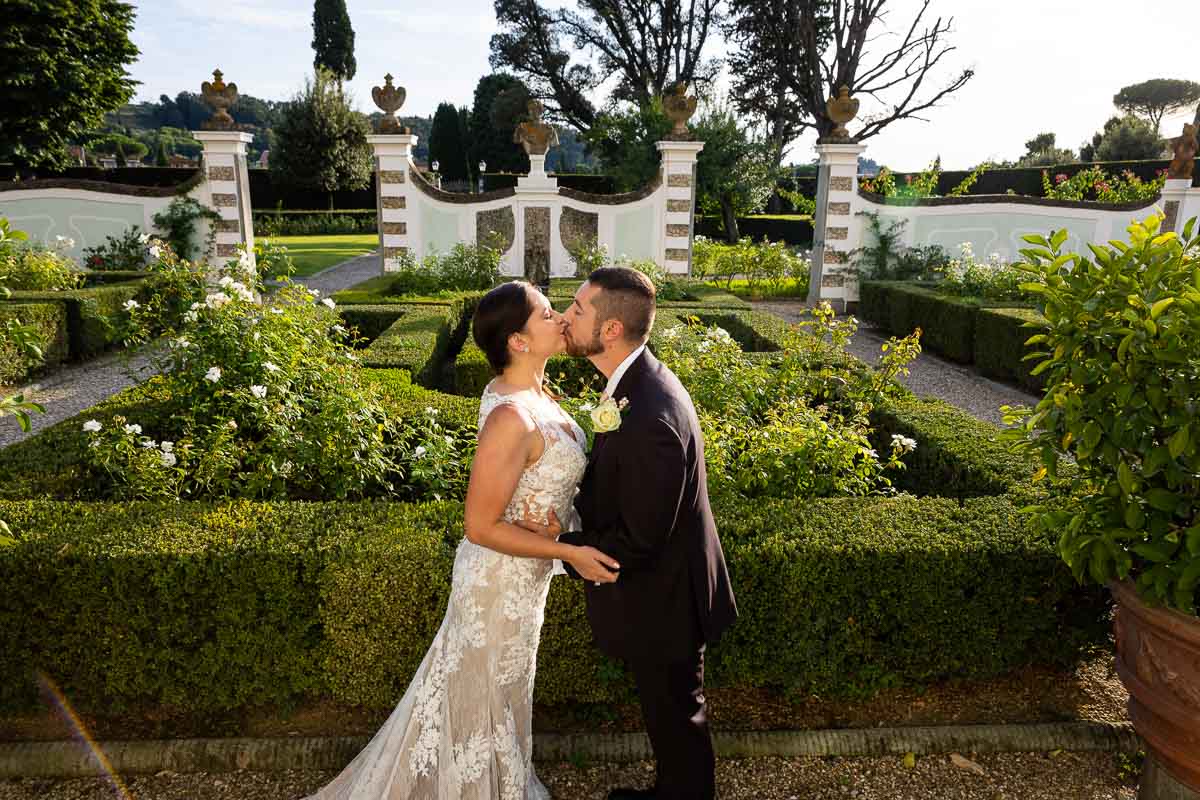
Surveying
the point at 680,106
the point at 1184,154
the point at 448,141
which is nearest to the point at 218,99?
the point at 680,106

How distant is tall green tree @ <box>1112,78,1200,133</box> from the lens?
206 feet

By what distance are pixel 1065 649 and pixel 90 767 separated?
407cm

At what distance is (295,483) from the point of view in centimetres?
403

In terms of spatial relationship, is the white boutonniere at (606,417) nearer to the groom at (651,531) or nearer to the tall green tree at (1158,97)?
the groom at (651,531)

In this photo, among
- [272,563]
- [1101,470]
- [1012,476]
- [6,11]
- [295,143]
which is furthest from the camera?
[295,143]

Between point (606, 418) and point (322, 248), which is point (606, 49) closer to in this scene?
point (322, 248)

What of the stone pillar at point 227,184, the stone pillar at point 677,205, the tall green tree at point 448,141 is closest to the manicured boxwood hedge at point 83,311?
the stone pillar at point 227,184

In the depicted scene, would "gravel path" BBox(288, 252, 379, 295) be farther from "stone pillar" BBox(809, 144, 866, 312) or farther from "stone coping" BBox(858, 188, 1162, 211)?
"stone coping" BBox(858, 188, 1162, 211)

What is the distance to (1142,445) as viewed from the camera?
2.54 m

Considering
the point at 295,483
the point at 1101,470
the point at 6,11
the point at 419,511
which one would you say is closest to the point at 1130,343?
the point at 1101,470

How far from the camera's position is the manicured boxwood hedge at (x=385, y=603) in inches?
119

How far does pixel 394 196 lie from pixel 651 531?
1299 centimetres

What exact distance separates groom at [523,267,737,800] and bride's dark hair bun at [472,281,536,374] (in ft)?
0.49

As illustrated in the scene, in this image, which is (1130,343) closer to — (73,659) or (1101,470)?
(1101,470)
